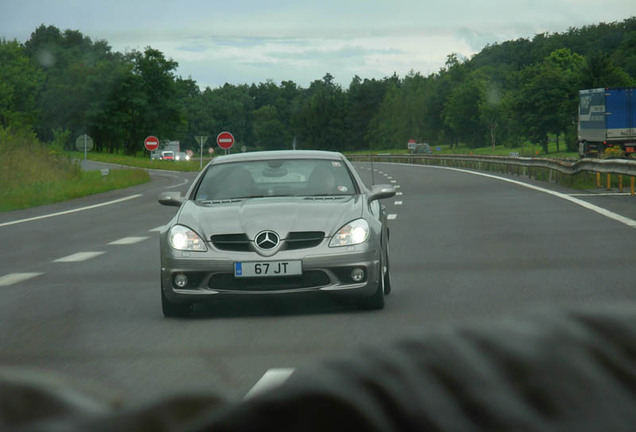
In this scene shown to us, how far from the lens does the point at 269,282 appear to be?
848 centimetres

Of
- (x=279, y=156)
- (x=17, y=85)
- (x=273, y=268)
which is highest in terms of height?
(x=17, y=85)

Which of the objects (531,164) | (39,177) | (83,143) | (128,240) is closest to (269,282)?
(128,240)

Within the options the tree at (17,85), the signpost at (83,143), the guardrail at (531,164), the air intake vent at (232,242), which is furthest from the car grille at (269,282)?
the tree at (17,85)

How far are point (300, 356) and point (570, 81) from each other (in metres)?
125

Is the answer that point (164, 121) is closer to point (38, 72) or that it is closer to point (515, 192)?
point (38, 72)

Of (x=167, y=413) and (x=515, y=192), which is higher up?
(x=167, y=413)

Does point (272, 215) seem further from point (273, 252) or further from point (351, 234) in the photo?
point (351, 234)

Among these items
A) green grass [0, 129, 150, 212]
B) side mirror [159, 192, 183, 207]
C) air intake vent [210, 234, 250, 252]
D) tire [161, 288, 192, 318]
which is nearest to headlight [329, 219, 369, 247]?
air intake vent [210, 234, 250, 252]

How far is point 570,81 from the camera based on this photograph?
127 metres

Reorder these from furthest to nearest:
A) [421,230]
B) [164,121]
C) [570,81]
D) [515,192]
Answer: [164,121], [570,81], [515,192], [421,230]

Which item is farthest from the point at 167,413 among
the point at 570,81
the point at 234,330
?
the point at 570,81

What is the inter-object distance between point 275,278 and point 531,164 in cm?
3161

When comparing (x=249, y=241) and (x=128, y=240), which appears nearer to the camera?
(x=249, y=241)

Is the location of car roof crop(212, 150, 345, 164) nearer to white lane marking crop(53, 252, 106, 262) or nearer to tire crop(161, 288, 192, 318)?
tire crop(161, 288, 192, 318)
